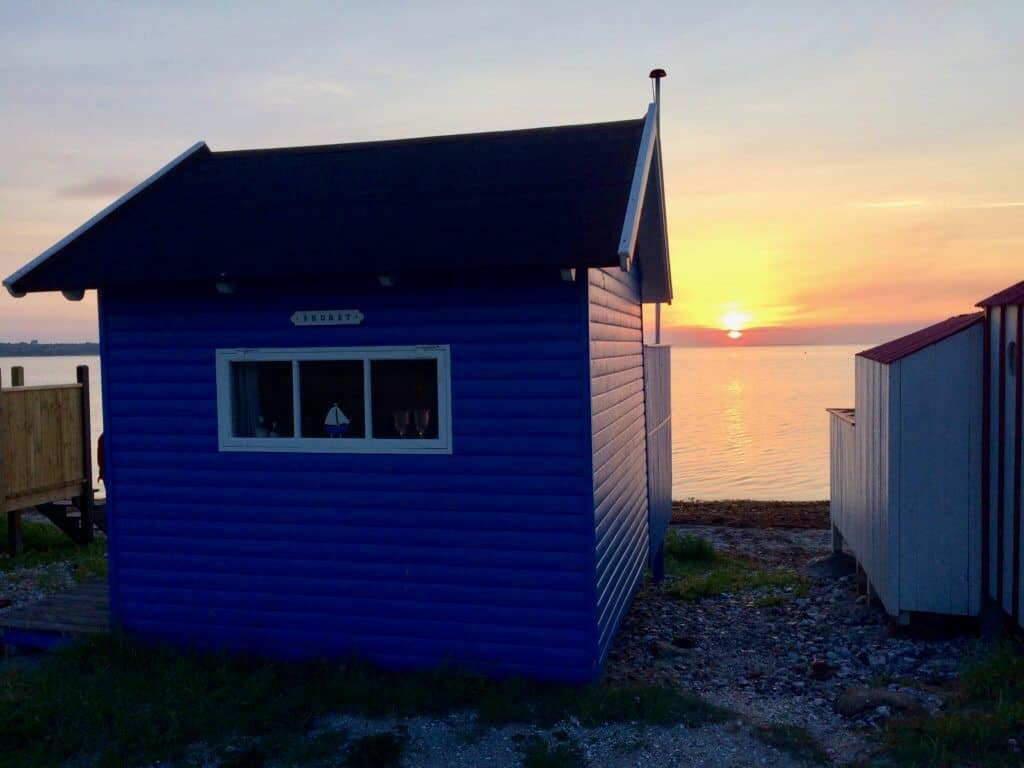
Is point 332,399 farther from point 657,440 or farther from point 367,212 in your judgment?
point 657,440

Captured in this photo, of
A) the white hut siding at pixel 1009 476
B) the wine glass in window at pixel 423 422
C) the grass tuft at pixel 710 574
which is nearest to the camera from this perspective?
the white hut siding at pixel 1009 476

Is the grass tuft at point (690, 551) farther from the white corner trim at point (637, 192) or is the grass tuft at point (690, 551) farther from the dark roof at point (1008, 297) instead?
the white corner trim at point (637, 192)

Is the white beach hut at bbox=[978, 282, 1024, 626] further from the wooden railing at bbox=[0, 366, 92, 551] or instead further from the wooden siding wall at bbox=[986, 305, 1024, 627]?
the wooden railing at bbox=[0, 366, 92, 551]

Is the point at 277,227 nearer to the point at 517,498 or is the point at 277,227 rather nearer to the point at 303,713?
the point at 517,498

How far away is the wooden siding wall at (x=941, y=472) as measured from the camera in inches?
265

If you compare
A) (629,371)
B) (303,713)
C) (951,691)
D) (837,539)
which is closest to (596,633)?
(303,713)

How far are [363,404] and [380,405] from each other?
0.45 feet

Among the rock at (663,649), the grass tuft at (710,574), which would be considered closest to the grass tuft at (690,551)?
the grass tuft at (710,574)

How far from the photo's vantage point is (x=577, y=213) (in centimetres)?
618

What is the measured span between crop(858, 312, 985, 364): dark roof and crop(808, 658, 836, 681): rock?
2.50 metres

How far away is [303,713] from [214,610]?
157cm

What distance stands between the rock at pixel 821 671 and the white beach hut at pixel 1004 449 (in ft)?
4.49

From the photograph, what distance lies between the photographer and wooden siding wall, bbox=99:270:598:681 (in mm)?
6082

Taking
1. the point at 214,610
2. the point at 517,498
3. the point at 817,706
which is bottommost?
the point at 817,706
